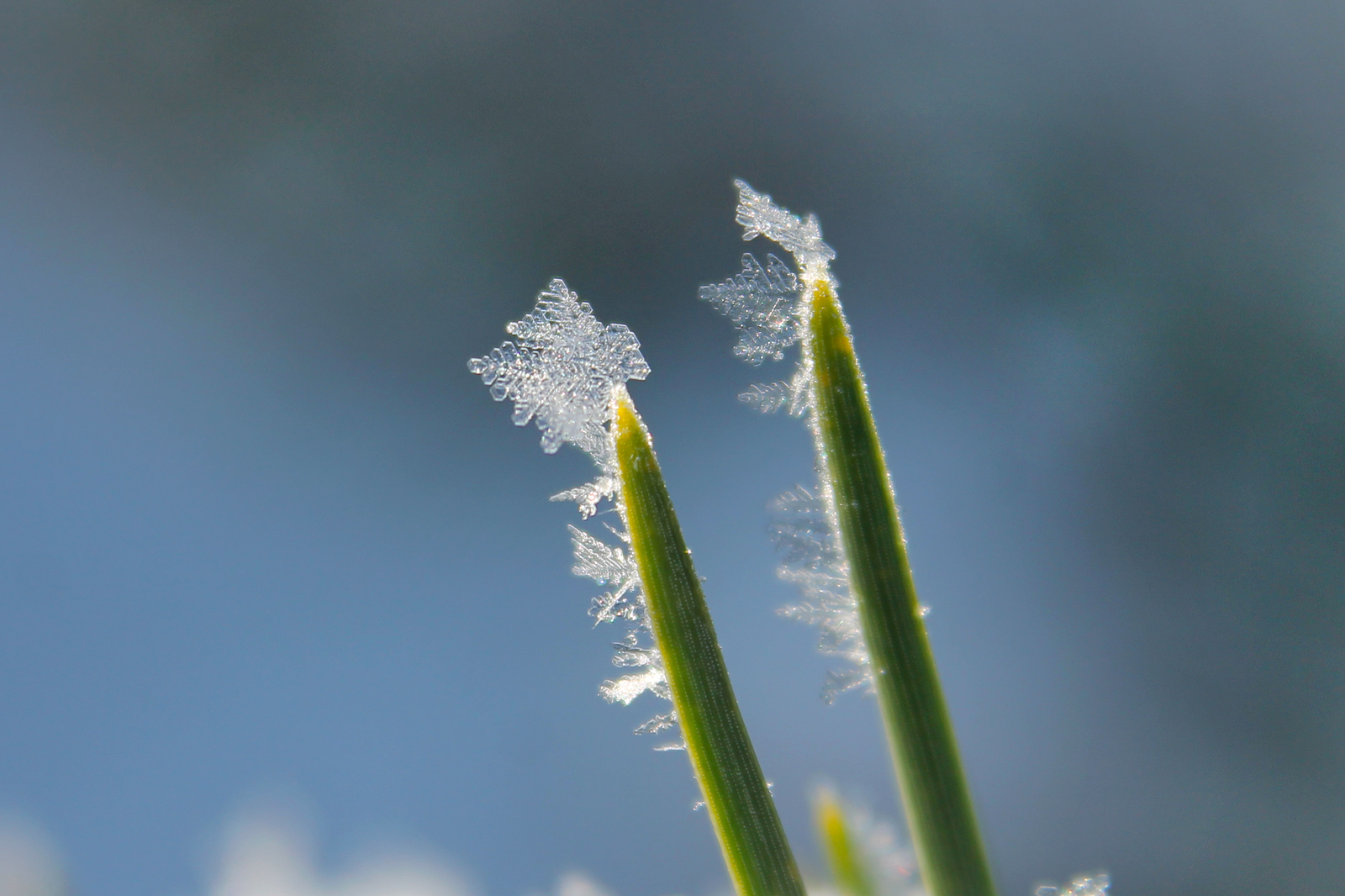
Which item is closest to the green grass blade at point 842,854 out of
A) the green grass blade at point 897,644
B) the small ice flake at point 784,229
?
the green grass blade at point 897,644

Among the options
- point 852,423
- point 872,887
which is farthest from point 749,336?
point 872,887

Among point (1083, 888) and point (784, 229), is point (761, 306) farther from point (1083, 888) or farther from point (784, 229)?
point (1083, 888)

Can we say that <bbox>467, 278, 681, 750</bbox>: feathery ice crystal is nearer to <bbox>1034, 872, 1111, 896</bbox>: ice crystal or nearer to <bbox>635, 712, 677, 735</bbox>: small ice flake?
<bbox>635, 712, 677, 735</bbox>: small ice flake

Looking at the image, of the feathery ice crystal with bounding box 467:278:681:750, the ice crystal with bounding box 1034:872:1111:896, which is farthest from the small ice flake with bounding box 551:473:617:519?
the ice crystal with bounding box 1034:872:1111:896

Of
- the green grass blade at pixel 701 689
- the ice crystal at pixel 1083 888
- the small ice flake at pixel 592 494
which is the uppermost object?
the small ice flake at pixel 592 494

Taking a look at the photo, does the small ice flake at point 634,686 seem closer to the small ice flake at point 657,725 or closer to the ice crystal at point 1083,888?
the small ice flake at point 657,725

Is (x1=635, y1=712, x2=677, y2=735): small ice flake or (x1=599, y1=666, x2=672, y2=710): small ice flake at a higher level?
(x1=599, y1=666, x2=672, y2=710): small ice flake
